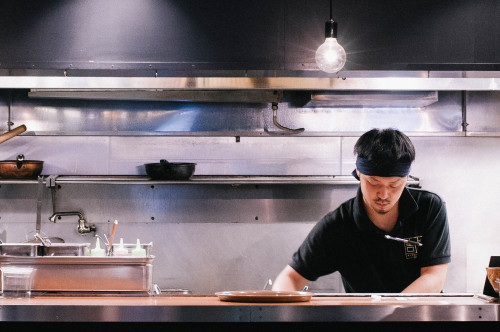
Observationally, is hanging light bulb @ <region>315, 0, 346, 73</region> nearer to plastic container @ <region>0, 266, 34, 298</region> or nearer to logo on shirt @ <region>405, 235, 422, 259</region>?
logo on shirt @ <region>405, 235, 422, 259</region>

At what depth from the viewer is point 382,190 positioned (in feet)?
9.91

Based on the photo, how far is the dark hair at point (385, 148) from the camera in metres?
2.95

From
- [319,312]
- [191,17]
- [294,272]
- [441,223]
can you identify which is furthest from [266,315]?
[191,17]

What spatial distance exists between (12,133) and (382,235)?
291cm

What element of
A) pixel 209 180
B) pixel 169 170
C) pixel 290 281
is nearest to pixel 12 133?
pixel 169 170

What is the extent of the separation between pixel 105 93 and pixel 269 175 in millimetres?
1406

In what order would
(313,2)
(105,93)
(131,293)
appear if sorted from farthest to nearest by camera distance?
1. (105,93)
2. (313,2)
3. (131,293)

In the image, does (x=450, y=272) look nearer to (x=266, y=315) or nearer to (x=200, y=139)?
(x=200, y=139)

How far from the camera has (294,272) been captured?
3.28 metres

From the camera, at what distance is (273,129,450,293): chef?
2988mm

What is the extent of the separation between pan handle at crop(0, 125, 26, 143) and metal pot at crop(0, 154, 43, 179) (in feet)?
0.61

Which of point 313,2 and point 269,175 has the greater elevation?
point 313,2

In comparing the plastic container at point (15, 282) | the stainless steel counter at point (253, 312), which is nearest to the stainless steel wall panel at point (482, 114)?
the stainless steel counter at point (253, 312)

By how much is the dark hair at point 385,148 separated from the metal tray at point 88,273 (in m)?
1.14
